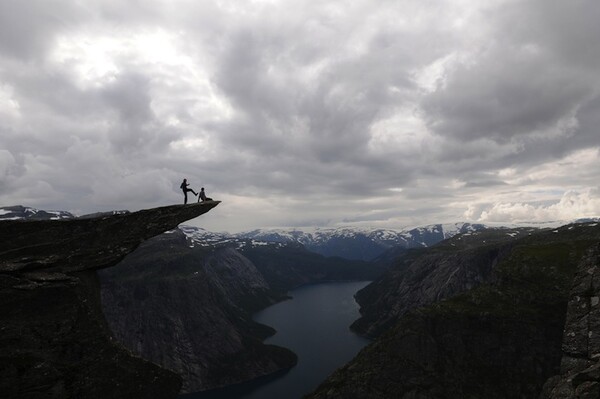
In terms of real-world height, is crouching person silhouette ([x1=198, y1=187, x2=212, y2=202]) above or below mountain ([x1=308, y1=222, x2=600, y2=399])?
above

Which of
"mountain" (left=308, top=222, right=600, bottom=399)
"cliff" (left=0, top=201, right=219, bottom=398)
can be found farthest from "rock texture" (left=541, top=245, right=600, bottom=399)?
"mountain" (left=308, top=222, right=600, bottom=399)

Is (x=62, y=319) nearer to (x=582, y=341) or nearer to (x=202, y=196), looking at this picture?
(x=202, y=196)

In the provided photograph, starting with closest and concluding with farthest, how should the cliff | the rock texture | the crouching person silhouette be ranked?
the rock texture → the cliff → the crouching person silhouette

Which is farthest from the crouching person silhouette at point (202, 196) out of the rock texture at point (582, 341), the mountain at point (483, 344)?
the mountain at point (483, 344)

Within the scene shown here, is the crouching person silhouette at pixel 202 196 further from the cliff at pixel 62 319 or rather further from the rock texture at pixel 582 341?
the rock texture at pixel 582 341

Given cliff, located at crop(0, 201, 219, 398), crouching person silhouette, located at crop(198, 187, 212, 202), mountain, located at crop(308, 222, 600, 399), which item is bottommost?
mountain, located at crop(308, 222, 600, 399)

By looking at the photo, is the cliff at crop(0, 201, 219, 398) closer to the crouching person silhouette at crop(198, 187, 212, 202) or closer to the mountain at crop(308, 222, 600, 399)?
the crouching person silhouette at crop(198, 187, 212, 202)
